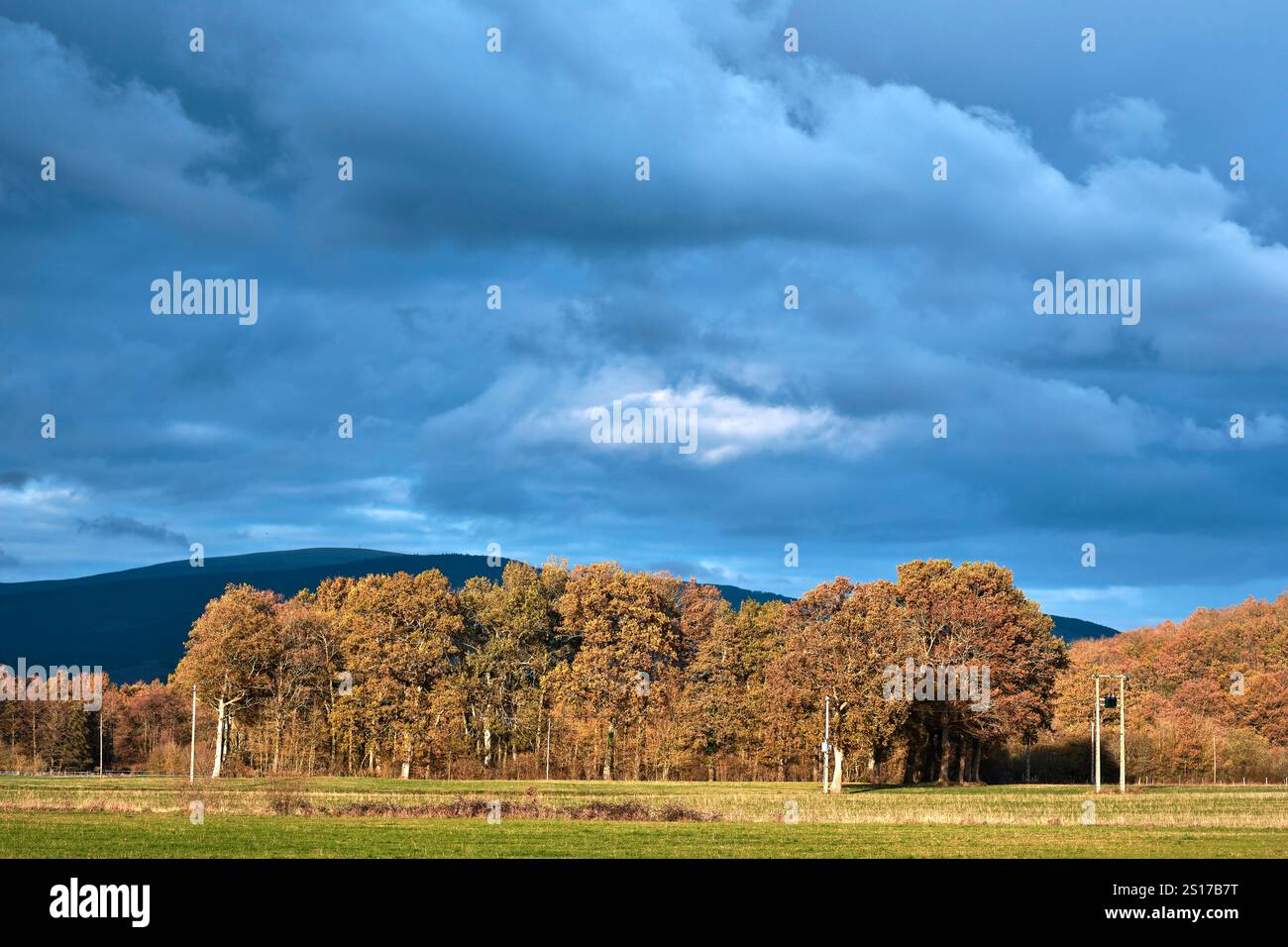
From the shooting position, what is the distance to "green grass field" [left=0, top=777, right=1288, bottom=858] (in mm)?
31750

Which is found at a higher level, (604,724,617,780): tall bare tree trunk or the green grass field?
the green grass field

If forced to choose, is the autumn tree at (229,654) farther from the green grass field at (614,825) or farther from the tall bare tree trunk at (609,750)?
the tall bare tree trunk at (609,750)

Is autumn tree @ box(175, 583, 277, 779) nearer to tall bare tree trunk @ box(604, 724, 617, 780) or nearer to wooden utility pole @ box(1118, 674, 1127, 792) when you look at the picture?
tall bare tree trunk @ box(604, 724, 617, 780)

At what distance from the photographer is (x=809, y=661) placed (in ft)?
248

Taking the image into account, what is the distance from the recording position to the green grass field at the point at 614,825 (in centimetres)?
3175

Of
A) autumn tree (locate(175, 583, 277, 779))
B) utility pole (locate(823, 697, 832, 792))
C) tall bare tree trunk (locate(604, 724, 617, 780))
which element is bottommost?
tall bare tree trunk (locate(604, 724, 617, 780))

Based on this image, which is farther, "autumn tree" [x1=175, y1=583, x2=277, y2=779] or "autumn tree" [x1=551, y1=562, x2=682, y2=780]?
"autumn tree" [x1=551, y1=562, x2=682, y2=780]

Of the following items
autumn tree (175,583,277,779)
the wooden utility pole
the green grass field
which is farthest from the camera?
autumn tree (175,583,277,779)

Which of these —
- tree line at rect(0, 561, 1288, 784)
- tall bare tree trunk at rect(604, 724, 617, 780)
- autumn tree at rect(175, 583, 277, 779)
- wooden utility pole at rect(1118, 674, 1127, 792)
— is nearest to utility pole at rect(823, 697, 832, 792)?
tree line at rect(0, 561, 1288, 784)

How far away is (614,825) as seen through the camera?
134 feet

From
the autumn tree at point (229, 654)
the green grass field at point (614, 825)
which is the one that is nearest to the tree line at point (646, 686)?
the autumn tree at point (229, 654)

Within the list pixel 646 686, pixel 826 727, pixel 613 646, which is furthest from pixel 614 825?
pixel 613 646
